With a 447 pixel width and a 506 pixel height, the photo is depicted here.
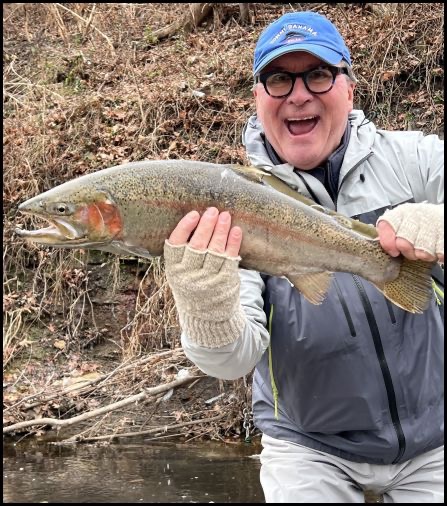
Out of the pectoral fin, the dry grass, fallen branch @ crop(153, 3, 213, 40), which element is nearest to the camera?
the pectoral fin

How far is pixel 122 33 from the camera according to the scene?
1296 cm

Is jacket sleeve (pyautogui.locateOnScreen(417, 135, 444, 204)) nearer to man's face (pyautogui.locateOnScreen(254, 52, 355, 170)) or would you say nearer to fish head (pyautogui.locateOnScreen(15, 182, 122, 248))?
man's face (pyautogui.locateOnScreen(254, 52, 355, 170))

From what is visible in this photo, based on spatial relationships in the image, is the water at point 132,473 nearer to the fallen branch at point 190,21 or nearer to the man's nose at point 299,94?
the man's nose at point 299,94

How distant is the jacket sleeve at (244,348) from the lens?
9.59 feet

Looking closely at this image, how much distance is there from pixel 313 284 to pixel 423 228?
1.54ft

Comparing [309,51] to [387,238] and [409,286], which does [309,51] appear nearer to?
[387,238]

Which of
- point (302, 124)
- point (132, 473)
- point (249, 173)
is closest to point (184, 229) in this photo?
point (249, 173)

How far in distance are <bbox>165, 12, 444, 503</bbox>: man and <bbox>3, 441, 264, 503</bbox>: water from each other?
217cm

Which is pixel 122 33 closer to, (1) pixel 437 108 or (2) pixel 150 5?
(2) pixel 150 5

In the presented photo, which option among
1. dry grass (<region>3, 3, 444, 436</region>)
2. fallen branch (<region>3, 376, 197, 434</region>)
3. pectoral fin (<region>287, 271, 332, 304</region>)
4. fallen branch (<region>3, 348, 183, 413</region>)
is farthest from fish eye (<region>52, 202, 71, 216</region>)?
dry grass (<region>3, 3, 444, 436</region>)

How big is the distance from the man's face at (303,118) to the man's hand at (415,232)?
0.73m

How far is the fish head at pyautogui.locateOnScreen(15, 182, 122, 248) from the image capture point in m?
2.60

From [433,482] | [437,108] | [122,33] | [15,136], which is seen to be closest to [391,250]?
[433,482]

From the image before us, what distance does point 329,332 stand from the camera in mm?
3092
